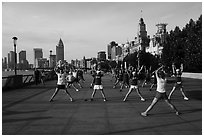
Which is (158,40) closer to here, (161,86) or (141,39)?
(141,39)

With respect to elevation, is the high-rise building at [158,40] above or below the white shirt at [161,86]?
above

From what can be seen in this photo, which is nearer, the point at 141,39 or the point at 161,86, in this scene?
the point at 161,86

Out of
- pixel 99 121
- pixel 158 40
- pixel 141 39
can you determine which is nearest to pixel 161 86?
pixel 99 121

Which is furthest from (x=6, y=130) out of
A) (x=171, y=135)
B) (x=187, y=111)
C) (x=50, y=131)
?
(x=187, y=111)

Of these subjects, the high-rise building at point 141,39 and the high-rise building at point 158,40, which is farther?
the high-rise building at point 141,39

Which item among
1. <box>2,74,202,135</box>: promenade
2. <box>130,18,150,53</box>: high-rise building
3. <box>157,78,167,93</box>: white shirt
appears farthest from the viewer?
<box>130,18,150,53</box>: high-rise building

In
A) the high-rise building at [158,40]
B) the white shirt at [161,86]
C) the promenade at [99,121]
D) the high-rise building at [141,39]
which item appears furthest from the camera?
the high-rise building at [141,39]

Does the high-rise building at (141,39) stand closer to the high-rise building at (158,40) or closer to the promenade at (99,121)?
the high-rise building at (158,40)

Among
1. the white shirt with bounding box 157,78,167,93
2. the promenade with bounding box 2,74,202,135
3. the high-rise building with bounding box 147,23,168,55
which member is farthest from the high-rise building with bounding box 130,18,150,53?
the white shirt with bounding box 157,78,167,93

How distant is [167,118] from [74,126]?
3.01m

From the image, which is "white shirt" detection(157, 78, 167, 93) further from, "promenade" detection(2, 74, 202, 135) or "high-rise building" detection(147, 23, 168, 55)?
"high-rise building" detection(147, 23, 168, 55)

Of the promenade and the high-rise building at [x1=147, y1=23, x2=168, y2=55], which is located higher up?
the high-rise building at [x1=147, y1=23, x2=168, y2=55]

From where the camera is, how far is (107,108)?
34.1 feet

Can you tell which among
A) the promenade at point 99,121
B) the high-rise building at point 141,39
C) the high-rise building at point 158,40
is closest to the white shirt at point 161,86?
the promenade at point 99,121
